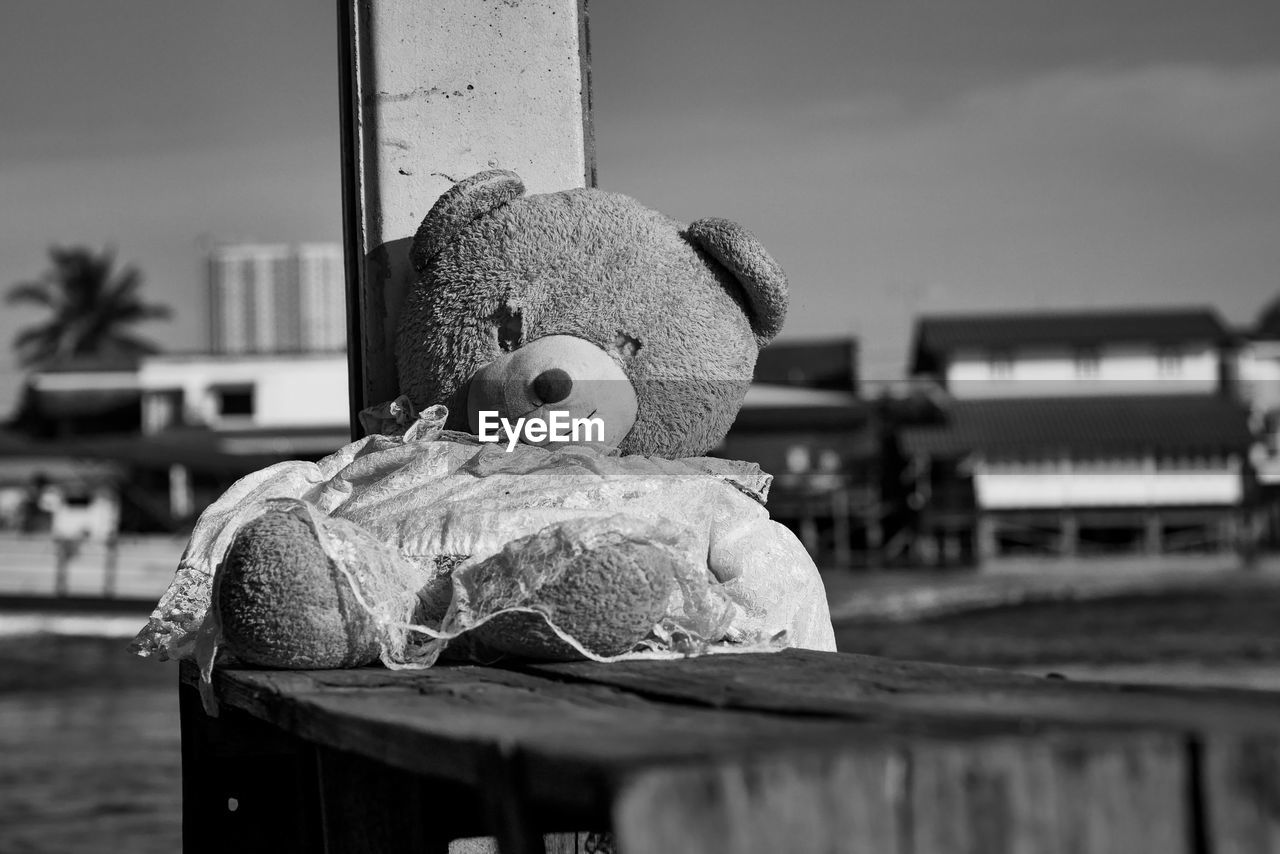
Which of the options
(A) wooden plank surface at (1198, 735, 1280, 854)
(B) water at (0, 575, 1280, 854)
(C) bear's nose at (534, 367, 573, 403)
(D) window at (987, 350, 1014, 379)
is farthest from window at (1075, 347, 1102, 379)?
(A) wooden plank surface at (1198, 735, 1280, 854)

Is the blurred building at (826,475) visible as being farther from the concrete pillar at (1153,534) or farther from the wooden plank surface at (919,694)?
the wooden plank surface at (919,694)

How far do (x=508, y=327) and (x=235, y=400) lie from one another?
31.6 m

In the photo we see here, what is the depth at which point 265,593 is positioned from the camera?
1.90 metres

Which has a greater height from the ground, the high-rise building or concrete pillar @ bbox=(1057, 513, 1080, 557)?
the high-rise building

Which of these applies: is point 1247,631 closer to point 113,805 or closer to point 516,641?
point 113,805

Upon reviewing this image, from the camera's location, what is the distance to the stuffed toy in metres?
1.92

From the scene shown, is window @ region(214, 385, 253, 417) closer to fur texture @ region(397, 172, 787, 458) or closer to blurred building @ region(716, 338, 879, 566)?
blurred building @ region(716, 338, 879, 566)

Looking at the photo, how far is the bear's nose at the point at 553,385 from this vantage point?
8.63 ft

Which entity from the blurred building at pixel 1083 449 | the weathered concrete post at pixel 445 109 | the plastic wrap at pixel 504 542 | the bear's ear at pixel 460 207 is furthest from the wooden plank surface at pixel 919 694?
the blurred building at pixel 1083 449

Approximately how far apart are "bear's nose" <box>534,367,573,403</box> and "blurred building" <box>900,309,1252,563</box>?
90.0ft

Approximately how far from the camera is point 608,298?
9.06 ft

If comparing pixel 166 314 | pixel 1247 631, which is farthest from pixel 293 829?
pixel 166 314

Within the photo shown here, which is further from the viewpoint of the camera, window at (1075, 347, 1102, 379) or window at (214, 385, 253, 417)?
window at (1075, 347, 1102, 379)

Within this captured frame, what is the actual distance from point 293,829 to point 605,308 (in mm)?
1076
